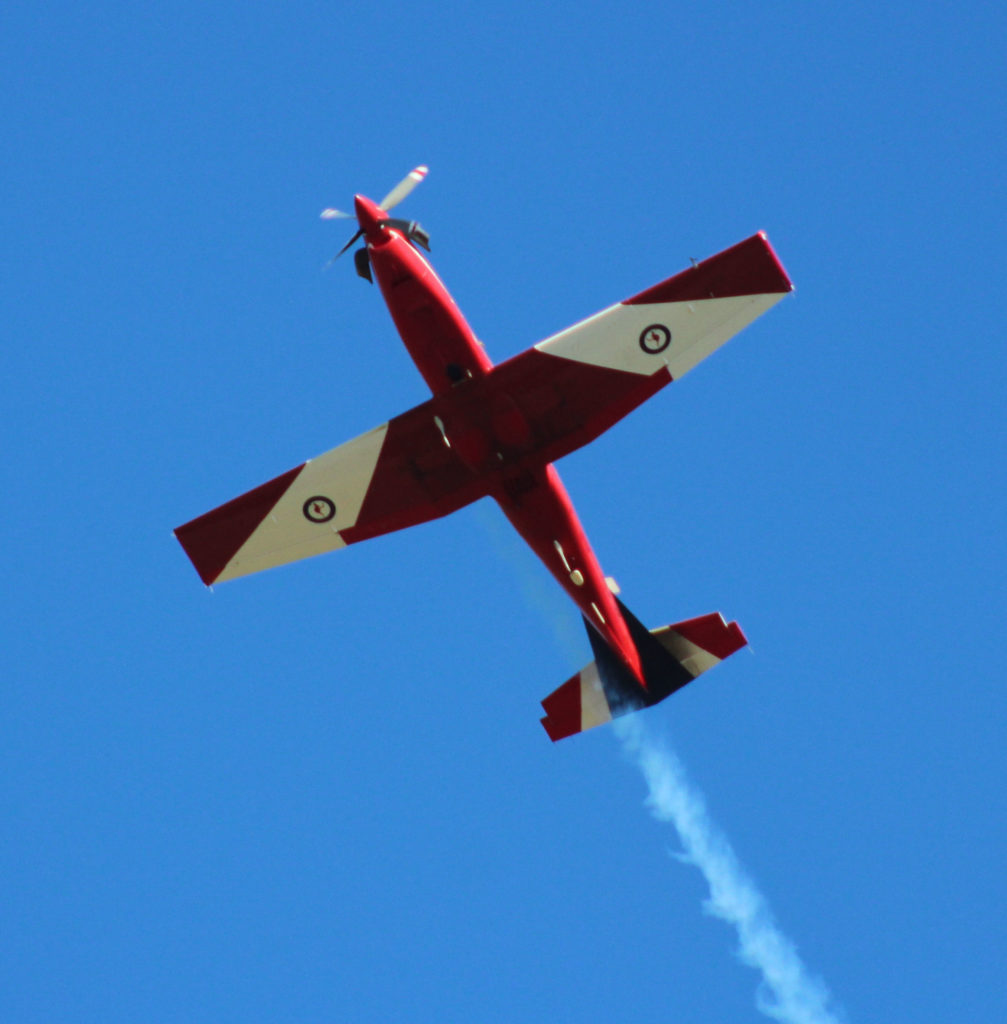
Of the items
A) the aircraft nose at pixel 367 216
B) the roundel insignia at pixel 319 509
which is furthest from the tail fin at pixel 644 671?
the aircraft nose at pixel 367 216

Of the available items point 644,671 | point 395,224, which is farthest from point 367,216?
point 644,671

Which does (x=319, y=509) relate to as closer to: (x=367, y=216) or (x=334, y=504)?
(x=334, y=504)

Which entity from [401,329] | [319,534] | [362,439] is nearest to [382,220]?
[401,329]

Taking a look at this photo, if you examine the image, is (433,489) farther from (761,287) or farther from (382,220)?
(761,287)

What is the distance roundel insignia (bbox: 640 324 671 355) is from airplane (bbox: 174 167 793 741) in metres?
0.02

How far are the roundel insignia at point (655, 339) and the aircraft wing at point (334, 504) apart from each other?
10.9 ft

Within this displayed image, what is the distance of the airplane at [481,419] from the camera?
24391mm

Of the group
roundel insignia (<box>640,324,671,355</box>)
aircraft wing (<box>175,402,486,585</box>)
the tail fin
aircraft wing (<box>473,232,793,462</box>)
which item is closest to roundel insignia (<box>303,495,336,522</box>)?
aircraft wing (<box>175,402,486,585</box>)

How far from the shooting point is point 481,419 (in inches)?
972

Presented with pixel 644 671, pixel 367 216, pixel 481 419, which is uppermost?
pixel 367 216

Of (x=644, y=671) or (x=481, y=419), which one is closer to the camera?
(x=481, y=419)

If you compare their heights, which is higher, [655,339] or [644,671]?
[655,339]

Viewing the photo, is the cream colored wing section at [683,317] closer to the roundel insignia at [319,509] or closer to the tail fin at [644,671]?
the roundel insignia at [319,509]

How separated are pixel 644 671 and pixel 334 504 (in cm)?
584
